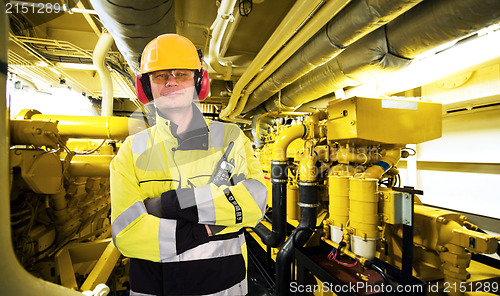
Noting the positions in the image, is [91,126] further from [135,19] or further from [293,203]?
[293,203]

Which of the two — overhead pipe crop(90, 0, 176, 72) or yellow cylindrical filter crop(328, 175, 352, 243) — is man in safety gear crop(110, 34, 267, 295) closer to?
overhead pipe crop(90, 0, 176, 72)

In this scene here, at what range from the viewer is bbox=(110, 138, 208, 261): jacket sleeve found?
0.98 meters

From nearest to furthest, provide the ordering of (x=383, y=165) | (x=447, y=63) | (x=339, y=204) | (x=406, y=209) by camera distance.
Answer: (x=406, y=209), (x=447, y=63), (x=339, y=204), (x=383, y=165)

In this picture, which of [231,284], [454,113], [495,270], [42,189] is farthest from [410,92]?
[42,189]

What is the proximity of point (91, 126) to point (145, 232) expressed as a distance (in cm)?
217

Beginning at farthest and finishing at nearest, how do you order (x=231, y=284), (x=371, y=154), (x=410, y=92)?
(x=410, y=92) → (x=371, y=154) → (x=231, y=284)

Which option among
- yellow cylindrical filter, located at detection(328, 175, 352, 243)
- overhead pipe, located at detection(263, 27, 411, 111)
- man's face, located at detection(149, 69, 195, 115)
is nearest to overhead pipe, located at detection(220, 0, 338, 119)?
overhead pipe, located at detection(263, 27, 411, 111)

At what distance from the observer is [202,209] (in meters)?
1.02

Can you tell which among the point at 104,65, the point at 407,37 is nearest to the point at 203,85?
the point at 407,37

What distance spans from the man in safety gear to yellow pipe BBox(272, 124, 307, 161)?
1710 millimetres

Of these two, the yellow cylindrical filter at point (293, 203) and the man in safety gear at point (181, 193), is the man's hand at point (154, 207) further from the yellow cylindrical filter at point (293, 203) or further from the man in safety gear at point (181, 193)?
the yellow cylindrical filter at point (293, 203)

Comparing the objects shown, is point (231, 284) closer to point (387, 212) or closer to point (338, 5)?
point (387, 212)

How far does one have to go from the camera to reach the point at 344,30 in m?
1.71

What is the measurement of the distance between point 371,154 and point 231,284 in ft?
6.28
